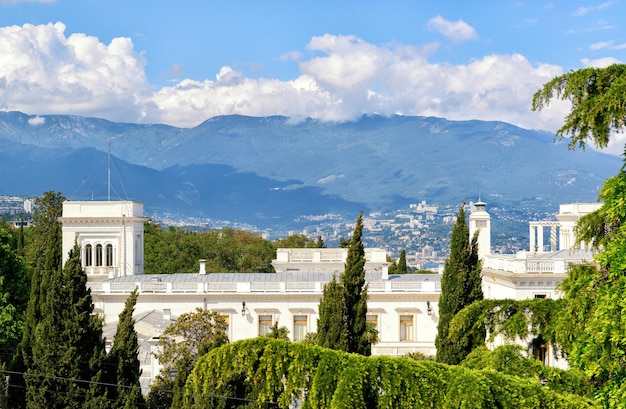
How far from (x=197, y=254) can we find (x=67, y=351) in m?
49.8

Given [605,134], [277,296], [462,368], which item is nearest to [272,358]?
[462,368]

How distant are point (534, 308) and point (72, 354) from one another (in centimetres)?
1218

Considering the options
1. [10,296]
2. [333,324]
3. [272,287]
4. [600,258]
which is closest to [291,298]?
[272,287]

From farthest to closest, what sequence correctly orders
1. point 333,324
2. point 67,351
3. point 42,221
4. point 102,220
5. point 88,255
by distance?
point 42,221 → point 88,255 → point 102,220 → point 333,324 → point 67,351

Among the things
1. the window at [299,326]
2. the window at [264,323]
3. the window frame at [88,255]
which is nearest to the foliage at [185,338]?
the window at [264,323]

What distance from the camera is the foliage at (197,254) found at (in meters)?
67.8

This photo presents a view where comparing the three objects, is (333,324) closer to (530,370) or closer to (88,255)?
(530,370)

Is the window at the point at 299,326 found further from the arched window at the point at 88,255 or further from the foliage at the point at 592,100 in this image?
the foliage at the point at 592,100

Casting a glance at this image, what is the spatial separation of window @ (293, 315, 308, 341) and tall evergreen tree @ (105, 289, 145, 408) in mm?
13794

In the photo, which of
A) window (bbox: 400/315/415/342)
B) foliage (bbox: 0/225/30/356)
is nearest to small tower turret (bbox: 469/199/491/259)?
window (bbox: 400/315/415/342)

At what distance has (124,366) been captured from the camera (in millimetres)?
21484

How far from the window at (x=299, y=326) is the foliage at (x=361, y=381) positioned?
805 inches

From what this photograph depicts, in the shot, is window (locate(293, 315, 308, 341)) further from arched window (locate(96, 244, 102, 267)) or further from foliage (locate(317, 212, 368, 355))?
arched window (locate(96, 244, 102, 267))

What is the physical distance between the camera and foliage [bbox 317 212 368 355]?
24156mm
